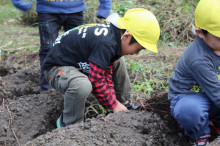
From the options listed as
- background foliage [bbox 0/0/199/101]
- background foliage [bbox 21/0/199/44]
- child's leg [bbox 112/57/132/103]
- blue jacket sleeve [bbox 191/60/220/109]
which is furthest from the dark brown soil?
background foliage [bbox 21/0/199/44]

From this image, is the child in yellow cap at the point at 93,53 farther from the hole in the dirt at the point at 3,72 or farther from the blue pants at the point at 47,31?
the hole in the dirt at the point at 3,72

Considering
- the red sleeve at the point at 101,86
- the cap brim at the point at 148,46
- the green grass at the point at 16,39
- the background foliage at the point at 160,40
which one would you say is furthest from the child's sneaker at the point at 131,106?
the green grass at the point at 16,39

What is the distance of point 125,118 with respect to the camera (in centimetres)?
217

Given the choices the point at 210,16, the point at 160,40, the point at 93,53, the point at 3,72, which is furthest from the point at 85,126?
the point at 160,40

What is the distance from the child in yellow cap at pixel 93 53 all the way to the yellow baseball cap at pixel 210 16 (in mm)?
364

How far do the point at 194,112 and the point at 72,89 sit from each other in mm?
914

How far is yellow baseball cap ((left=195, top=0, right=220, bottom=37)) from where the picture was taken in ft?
5.52

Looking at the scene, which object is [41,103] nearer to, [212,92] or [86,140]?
[86,140]

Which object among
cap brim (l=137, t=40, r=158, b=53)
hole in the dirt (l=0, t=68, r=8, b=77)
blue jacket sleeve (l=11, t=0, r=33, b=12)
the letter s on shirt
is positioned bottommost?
hole in the dirt (l=0, t=68, r=8, b=77)

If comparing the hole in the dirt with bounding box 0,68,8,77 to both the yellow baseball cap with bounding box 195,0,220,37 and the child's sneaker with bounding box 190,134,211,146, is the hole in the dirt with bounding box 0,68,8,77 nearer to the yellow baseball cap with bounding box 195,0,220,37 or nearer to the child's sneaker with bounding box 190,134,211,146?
the child's sneaker with bounding box 190,134,211,146

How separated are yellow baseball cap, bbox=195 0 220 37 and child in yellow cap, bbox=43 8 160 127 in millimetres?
364

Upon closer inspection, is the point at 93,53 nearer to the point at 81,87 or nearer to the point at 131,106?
the point at 81,87

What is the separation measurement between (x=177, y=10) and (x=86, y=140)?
3.96 meters

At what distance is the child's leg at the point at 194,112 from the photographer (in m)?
1.91
